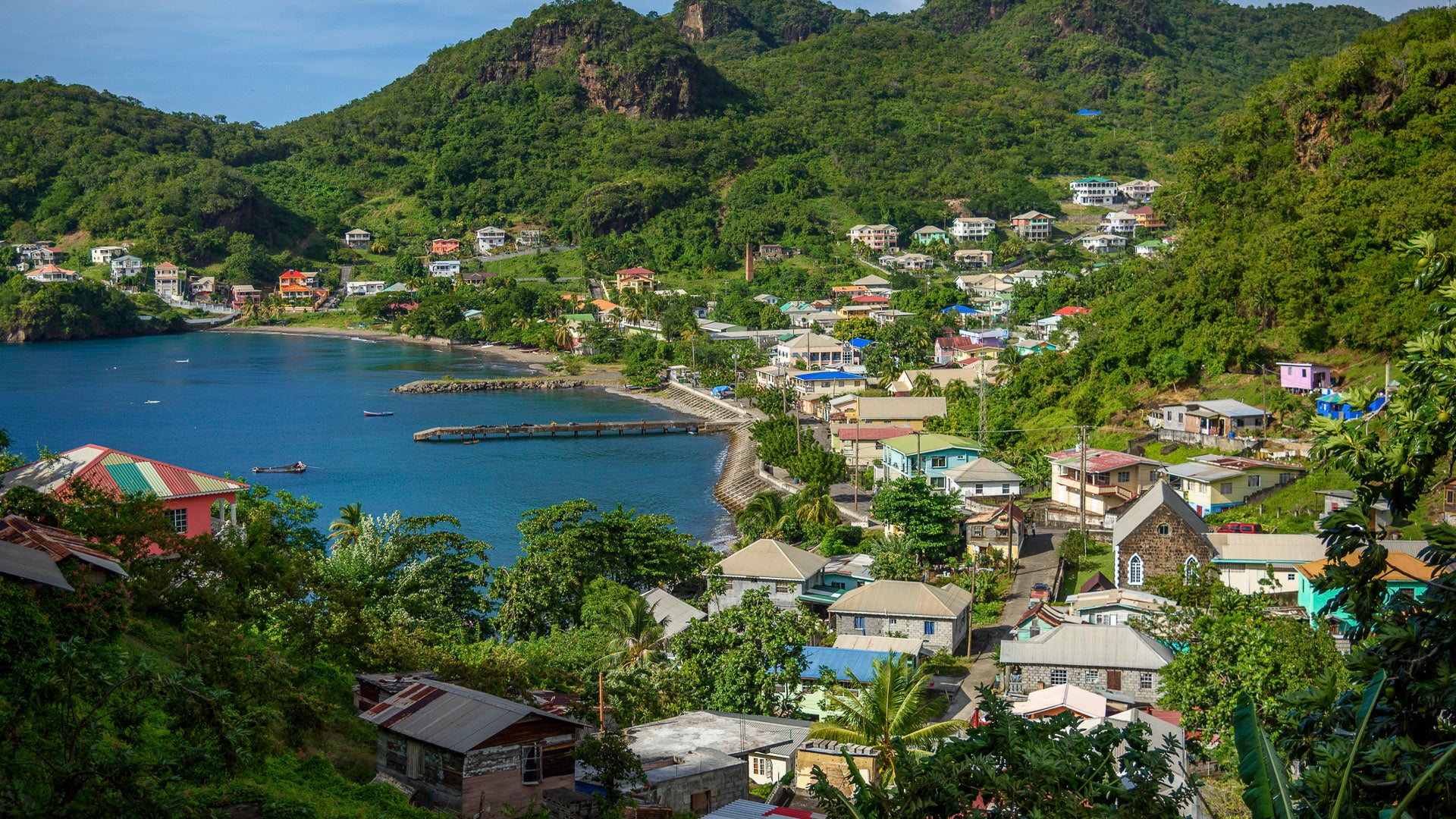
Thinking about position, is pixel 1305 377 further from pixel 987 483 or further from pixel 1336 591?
pixel 1336 591

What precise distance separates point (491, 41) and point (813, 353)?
9860cm

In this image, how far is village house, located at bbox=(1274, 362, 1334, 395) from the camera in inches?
1375

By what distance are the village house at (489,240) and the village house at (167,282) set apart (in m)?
25.5

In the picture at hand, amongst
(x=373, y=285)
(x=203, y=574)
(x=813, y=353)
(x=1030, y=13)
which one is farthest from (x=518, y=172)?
(x=203, y=574)

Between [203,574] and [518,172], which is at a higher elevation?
[518,172]

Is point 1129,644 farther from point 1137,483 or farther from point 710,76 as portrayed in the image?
point 710,76

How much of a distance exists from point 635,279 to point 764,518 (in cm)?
5583

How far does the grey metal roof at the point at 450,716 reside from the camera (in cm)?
1136

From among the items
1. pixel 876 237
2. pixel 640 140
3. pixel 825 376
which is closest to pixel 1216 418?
pixel 825 376

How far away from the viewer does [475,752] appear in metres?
11.2

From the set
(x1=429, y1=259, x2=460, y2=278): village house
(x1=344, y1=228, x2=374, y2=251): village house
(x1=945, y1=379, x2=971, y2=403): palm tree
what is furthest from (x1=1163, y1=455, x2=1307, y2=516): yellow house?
(x1=344, y1=228, x2=374, y2=251): village house

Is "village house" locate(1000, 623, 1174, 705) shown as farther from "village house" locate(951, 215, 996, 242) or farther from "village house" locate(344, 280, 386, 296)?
"village house" locate(344, 280, 386, 296)

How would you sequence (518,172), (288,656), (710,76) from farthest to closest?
1. (710,76)
2. (518,172)
3. (288,656)

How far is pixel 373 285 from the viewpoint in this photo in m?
98.8
